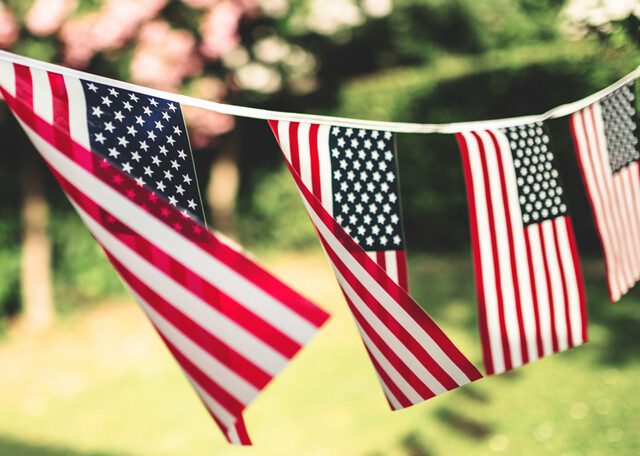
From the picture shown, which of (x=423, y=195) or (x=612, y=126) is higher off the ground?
(x=612, y=126)

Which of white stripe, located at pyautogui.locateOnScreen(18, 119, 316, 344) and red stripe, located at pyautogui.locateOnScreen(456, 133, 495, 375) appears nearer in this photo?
white stripe, located at pyautogui.locateOnScreen(18, 119, 316, 344)

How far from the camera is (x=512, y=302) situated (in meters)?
2.77

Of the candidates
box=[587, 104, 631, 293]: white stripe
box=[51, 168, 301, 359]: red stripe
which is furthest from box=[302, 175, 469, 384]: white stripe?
box=[587, 104, 631, 293]: white stripe

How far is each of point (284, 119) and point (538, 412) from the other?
3.31 m

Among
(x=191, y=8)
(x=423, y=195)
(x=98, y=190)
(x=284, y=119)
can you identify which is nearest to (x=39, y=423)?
(x=98, y=190)

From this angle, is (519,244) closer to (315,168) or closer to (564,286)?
(564,286)

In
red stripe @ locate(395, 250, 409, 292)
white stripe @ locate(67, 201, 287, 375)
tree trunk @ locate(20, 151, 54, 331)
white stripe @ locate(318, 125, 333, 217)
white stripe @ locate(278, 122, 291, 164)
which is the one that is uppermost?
white stripe @ locate(278, 122, 291, 164)

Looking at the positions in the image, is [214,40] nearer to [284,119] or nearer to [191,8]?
[191,8]

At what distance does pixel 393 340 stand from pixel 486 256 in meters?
0.68

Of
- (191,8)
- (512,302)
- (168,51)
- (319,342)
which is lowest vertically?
(319,342)

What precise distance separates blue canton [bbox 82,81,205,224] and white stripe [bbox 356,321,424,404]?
87cm

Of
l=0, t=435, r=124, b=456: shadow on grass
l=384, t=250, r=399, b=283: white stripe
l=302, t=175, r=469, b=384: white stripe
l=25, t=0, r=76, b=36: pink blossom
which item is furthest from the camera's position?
l=25, t=0, r=76, b=36: pink blossom

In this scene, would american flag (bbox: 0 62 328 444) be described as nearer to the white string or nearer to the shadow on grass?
the white string

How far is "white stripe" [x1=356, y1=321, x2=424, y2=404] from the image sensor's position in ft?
8.00
